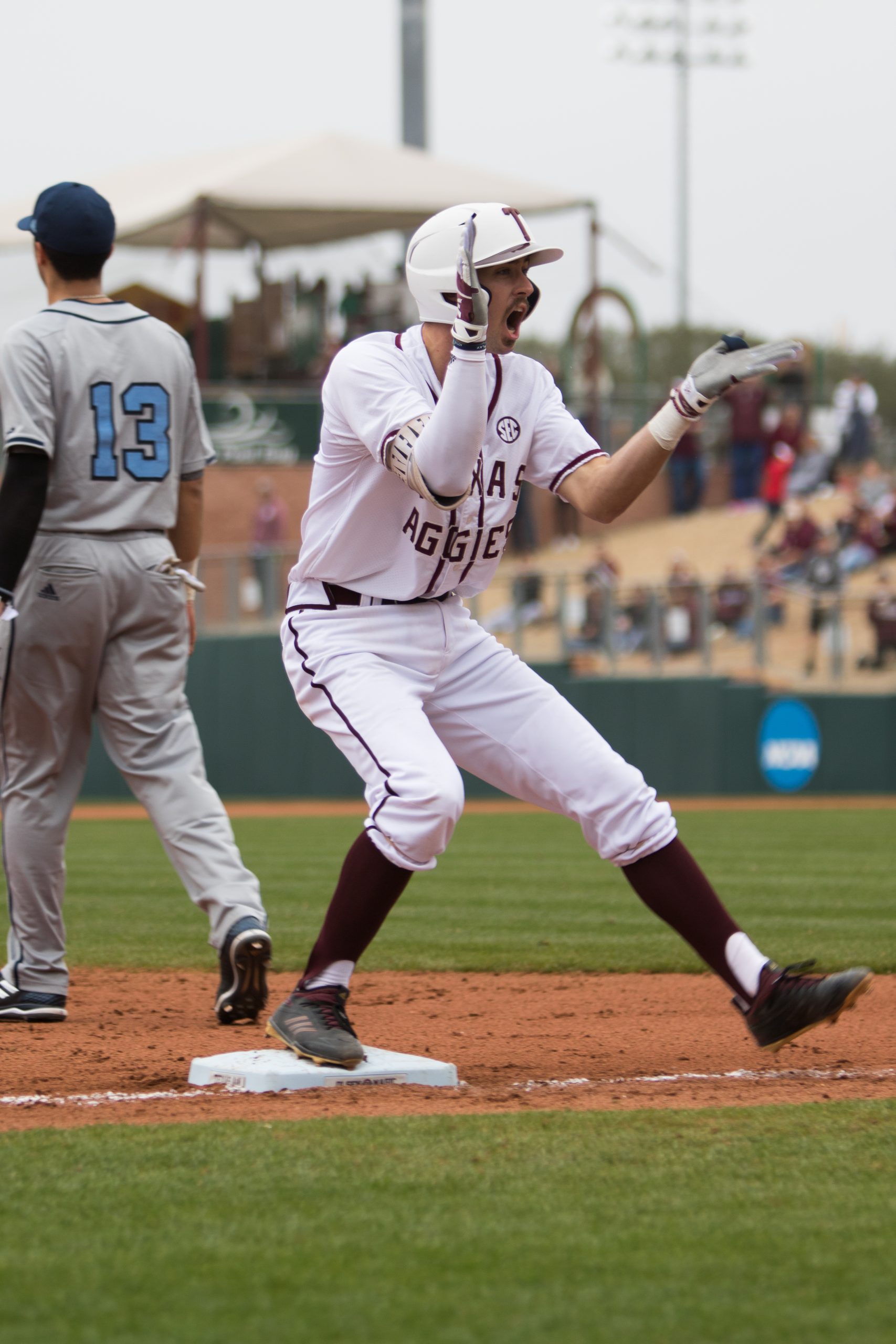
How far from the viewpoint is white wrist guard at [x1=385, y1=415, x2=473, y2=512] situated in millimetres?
3719

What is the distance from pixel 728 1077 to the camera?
4.14 metres

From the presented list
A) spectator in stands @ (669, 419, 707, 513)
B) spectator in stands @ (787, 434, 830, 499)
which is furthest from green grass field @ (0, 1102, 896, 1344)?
spectator in stands @ (669, 419, 707, 513)

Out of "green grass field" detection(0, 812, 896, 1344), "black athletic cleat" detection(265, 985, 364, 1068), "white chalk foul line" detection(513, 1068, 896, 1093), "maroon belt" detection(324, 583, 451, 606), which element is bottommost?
"white chalk foul line" detection(513, 1068, 896, 1093)

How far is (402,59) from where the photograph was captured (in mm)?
23141

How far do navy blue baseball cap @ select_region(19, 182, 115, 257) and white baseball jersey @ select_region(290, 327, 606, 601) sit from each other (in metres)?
1.06

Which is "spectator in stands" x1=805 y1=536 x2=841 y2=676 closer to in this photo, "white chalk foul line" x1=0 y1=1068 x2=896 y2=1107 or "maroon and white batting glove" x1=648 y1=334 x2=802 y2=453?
"white chalk foul line" x1=0 y1=1068 x2=896 y2=1107

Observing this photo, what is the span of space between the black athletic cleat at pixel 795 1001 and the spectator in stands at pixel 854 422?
21090 mm

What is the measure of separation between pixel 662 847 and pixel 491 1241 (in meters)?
1.57

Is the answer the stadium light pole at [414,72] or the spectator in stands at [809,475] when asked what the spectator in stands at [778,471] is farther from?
the stadium light pole at [414,72]

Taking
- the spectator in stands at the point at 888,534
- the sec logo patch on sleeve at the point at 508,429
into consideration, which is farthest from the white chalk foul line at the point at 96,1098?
the spectator in stands at the point at 888,534

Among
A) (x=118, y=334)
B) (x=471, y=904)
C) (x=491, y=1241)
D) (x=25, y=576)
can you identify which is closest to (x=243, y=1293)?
(x=491, y=1241)

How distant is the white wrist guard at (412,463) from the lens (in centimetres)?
372

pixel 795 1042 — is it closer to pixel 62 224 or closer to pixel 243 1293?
pixel 243 1293

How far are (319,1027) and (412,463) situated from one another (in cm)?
134
